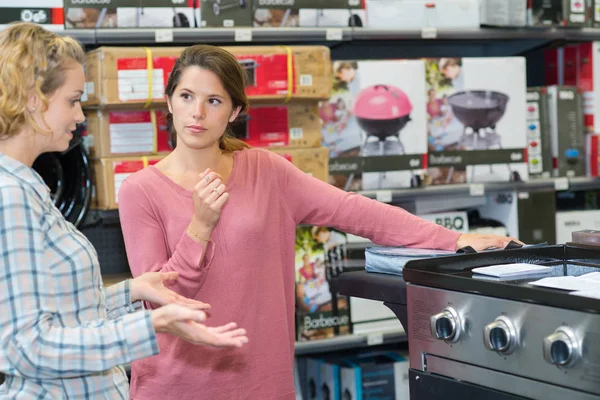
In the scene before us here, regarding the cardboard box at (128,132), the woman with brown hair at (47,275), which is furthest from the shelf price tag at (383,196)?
the woman with brown hair at (47,275)

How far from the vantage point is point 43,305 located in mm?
1400

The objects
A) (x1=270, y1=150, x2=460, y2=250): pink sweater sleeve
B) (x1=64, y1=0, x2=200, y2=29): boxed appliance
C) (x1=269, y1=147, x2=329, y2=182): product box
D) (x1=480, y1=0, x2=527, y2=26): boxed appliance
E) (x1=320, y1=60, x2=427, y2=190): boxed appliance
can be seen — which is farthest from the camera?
(x1=480, y1=0, x2=527, y2=26): boxed appliance

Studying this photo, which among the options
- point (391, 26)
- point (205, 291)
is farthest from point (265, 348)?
point (391, 26)

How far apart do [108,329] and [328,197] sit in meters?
0.95

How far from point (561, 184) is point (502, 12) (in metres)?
0.78

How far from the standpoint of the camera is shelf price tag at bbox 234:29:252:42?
11.0 feet

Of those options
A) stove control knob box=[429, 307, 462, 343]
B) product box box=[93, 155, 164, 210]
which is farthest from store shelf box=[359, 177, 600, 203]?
stove control knob box=[429, 307, 462, 343]

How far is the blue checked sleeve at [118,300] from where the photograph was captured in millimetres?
1736

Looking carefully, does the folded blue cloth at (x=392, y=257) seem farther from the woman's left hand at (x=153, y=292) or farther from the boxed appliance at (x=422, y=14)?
the boxed appliance at (x=422, y=14)

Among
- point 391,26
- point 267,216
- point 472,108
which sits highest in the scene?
point 391,26

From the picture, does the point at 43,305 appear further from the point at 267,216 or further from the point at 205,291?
the point at 267,216

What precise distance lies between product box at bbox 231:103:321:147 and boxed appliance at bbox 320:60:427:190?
0.17 metres

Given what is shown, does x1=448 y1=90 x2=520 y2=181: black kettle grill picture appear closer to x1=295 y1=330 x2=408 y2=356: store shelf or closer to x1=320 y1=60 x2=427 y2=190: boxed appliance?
x1=320 y1=60 x2=427 y2=190: boxed appliance

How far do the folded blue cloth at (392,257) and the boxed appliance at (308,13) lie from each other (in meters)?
1.57
